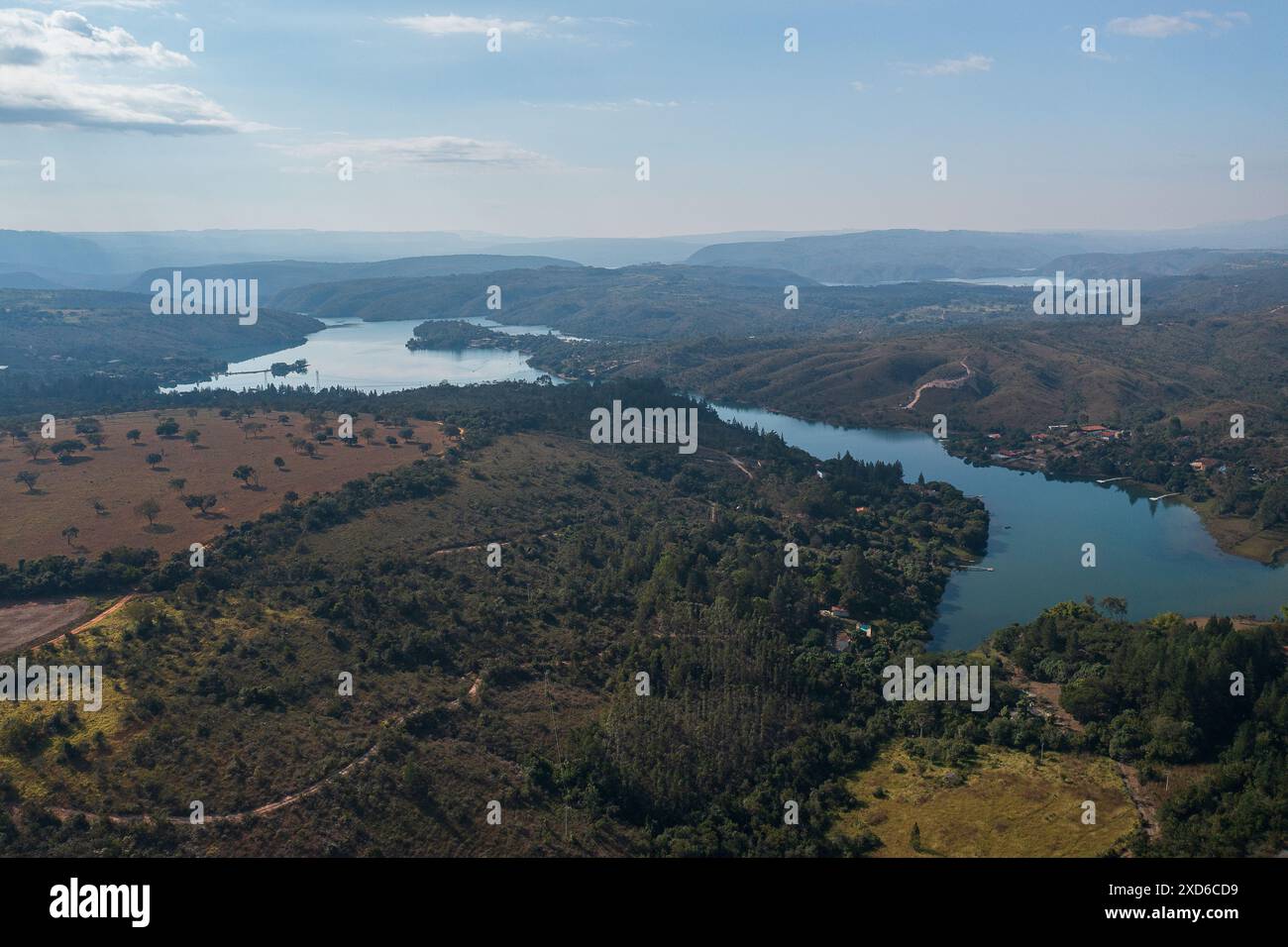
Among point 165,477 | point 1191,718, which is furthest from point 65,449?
point 1191,718

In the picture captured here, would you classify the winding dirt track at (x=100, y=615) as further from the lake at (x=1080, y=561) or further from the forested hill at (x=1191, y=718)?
the lake at (x=1080, y=561)

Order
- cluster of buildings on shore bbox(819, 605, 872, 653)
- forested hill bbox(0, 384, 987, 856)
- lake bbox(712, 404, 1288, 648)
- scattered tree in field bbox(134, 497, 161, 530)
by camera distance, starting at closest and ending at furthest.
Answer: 1. forested hill bbox(0, 384, 987, 856)
2. cluster of buildings on shore bbox(819, 605, 872, 653)
3. lake bbox(712, 404, 1288, 648)
4. scattered tree in field bbox(134, 497, 161, 530)

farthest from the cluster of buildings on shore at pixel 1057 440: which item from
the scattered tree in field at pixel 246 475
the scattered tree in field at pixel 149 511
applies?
the scattered tree in field at pixel 149 511

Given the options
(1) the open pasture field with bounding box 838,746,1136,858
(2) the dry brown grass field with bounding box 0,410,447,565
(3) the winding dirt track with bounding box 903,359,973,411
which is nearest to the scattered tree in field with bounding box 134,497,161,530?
(2) the dry brown grass field with bounding box 0,410,447,565

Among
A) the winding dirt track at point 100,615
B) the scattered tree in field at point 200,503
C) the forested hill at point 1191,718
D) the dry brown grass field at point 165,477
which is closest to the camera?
the forested hill at point 1191,718

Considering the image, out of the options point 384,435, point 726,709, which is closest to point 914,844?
point 726,709

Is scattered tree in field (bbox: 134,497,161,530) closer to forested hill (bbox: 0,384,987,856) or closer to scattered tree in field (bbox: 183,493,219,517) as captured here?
scattered tree in field (bbox: 183,493,219,517)
